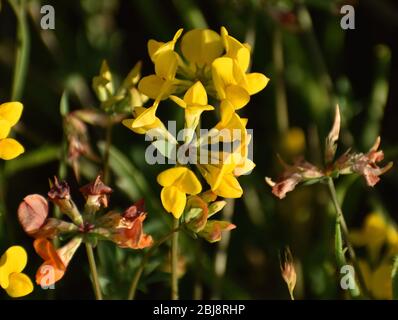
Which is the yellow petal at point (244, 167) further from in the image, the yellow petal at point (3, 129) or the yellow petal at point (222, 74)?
the yellow petal at point (3, 129)

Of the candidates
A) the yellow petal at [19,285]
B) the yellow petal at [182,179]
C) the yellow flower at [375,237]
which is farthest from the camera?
the yellow flower at [375,237]

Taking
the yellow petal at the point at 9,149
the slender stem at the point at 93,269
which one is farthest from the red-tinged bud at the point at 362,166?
the yellow petal at the point at 9,149

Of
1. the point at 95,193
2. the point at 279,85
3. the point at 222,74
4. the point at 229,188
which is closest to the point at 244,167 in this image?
the point at 229,188

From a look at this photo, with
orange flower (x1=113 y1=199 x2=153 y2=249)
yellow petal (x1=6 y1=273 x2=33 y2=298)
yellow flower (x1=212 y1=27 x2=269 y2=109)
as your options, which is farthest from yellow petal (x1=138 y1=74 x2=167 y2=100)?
yellow petal (x1=6 y1=273 x2=33 y2=298)

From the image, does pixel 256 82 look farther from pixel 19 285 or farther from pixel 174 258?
pixel 19 285

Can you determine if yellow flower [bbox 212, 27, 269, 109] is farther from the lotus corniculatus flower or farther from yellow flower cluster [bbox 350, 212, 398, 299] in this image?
yellow flower cluster [bbox 350, 212, 398, 299]

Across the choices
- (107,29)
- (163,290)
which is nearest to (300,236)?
(163,290)
